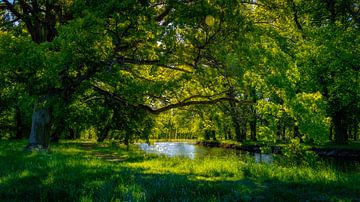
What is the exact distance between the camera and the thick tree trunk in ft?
60.8

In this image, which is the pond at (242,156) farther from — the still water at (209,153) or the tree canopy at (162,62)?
the tree canopy at (162,62)

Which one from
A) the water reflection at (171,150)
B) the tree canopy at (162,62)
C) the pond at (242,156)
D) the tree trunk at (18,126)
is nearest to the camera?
the tree canopy at (162,62)

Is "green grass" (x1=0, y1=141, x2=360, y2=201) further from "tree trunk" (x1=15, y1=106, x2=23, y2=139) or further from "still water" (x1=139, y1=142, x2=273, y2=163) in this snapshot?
"tree trunk" (x1=15, y1=106, x2=23, y2=139)

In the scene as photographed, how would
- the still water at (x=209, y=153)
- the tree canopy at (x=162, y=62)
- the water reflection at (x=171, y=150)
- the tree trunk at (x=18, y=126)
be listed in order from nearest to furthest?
the tree canopy at (x=162, y=62)
the still water at (x=209, y=153)
the water reflection at (x=171, y=150)
the tree trunk at (x=18, y=126)

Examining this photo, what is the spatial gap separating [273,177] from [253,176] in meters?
0.76

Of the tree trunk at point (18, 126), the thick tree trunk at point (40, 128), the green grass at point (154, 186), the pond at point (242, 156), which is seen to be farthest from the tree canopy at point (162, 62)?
the tree trunk at point (18, 126)

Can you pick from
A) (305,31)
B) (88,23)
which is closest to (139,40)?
(88,23)

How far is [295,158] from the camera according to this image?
1338cm

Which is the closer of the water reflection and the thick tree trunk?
the thick tree trunk

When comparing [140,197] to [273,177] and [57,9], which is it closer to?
[273,177]

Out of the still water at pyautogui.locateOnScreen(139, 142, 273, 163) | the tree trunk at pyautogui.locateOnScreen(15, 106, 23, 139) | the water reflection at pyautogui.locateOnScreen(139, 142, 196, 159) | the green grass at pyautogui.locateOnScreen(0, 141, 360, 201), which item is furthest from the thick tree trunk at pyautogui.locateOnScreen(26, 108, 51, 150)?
the tree trunk at pyautogui.locateOnScreen(15, 106, 23, 139)

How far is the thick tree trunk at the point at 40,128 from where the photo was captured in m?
18.5

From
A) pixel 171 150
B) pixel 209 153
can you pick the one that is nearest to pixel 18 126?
pixel 171 150

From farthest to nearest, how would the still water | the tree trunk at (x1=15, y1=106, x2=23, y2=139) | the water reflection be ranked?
1. the tree trunk at (x1=15, y1=106, x2=23, y2=139)
2. the water reflection
3. the still water
